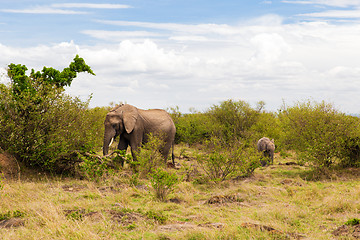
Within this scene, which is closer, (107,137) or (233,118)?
(107,137)

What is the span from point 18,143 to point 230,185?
7780 millimetres

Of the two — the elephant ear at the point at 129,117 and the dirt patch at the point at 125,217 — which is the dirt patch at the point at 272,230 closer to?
the dirt patch at the point at 125,217

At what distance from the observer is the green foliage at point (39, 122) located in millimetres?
12539

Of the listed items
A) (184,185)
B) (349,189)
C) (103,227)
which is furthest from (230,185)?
(103,227)

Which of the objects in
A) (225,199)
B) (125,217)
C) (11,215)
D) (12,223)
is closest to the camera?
(12,223)

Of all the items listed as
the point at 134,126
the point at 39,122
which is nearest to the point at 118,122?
the point at 134,126

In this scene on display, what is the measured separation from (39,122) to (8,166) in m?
1.87

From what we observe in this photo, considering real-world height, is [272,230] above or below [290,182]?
above

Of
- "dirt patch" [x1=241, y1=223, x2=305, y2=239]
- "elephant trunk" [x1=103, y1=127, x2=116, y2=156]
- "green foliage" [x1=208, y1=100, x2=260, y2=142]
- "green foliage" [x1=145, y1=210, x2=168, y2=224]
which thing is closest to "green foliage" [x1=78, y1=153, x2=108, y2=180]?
"elephant trunk" [x1=103, y1=127, x2=116, y2=156]

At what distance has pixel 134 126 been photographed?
15336mm

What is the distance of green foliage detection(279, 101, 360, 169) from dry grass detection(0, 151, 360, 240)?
1.75m

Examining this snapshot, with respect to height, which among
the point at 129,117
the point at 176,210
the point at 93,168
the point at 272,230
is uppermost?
the point at 129,117

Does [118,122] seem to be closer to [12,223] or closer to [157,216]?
[157,216]

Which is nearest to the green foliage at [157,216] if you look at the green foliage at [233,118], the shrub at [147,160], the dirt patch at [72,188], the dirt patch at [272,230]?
the dirt patch at [272,230]
